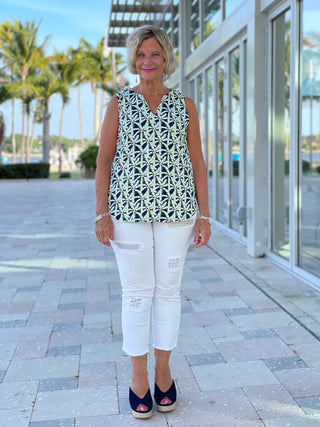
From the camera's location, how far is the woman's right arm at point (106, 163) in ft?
7.65

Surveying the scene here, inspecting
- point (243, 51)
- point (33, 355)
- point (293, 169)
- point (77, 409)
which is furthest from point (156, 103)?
point (243, 51)

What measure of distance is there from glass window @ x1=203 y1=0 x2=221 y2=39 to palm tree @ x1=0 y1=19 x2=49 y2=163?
89.3ft

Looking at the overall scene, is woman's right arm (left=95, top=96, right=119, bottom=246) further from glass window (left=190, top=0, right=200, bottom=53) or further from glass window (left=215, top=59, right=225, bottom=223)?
glass window (left=190, top=0, right=200, bottom=53)

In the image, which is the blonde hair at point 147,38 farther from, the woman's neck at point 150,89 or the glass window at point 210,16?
the glass window at point 210,16

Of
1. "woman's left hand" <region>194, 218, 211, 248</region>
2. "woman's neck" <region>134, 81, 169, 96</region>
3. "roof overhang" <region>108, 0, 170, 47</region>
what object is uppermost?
"roof overhang" <region>108, 0, 170, 47</region>

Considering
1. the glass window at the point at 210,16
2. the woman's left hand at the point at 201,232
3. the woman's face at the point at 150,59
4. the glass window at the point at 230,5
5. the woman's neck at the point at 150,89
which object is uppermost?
the glass window at the point at 210,16

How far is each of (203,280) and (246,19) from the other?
2.94 metres

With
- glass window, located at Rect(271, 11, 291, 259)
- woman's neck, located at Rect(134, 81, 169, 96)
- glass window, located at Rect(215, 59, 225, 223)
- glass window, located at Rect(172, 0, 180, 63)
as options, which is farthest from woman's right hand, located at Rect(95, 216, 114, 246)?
glass window, located at Rect(172, 0, 180, 63)

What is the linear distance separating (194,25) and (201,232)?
783 centimetres

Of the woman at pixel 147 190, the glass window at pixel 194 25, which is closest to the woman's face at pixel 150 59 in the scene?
the woman at pixel 147 190

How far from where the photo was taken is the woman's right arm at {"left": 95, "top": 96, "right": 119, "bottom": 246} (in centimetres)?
233

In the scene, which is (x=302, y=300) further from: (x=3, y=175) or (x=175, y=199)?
(x=3, y=175)

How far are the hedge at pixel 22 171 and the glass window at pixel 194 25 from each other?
2071cm

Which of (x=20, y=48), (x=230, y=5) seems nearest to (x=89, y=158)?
(x=20, y=48)
